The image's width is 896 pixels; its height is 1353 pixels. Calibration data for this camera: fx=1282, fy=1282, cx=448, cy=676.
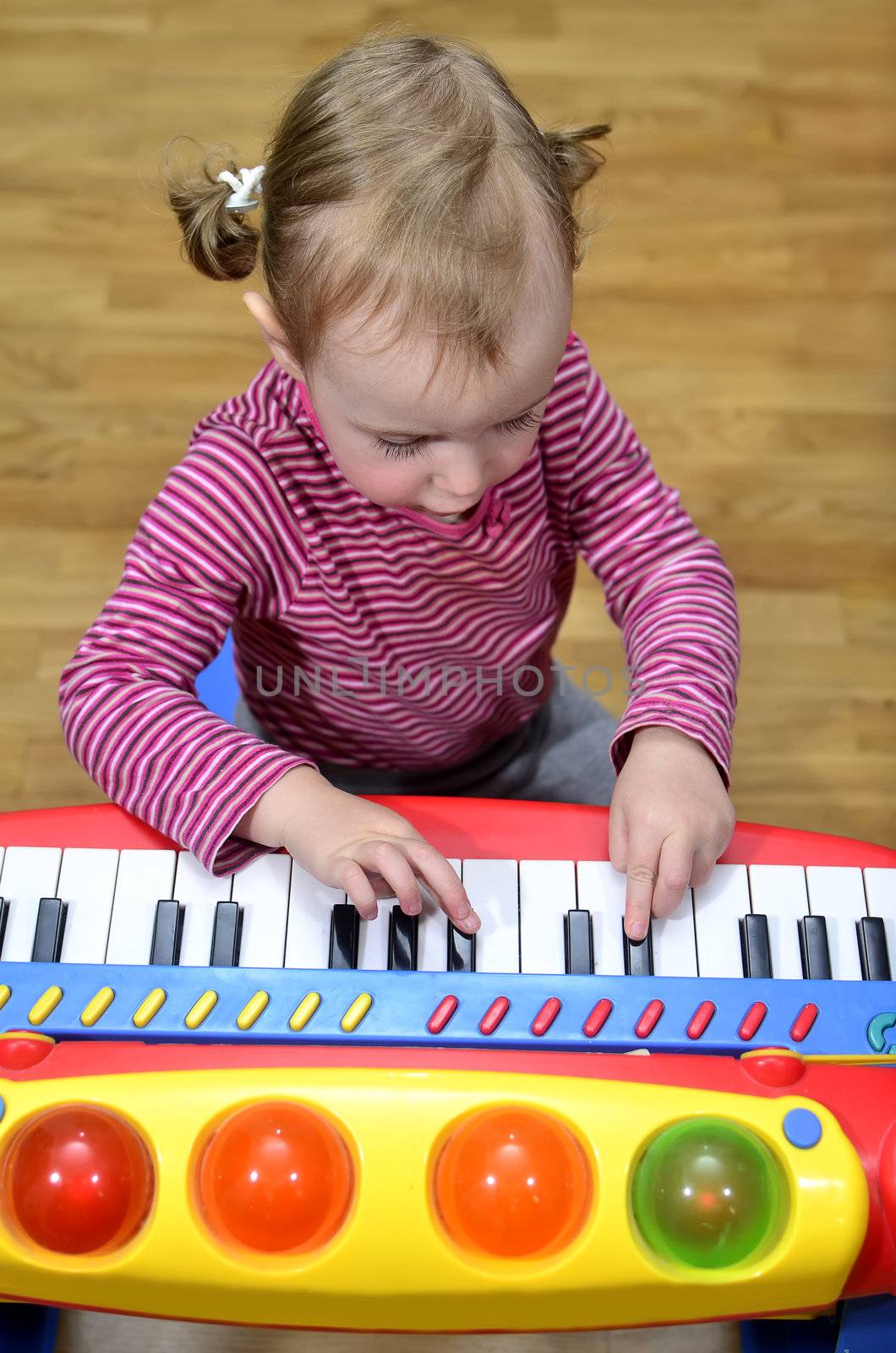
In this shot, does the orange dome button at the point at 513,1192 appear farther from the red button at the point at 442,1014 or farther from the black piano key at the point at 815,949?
the black piano key at the point at 815,949

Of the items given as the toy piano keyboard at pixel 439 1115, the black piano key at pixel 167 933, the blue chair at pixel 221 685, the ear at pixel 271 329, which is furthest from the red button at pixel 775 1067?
the blue chair at pixel 221 685

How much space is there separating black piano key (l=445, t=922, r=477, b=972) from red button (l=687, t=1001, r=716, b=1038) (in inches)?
4.8

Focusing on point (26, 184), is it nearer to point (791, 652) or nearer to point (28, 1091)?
point (791, 652)

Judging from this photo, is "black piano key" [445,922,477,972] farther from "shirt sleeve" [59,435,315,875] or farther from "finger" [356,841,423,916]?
"shirt sleeve" [59,435,315,875]

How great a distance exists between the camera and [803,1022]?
694 mm

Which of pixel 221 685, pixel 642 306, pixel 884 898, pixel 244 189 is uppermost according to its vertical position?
pixel 244 189

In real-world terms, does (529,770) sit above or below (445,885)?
below

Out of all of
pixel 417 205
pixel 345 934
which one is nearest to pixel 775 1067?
pixel 345 934

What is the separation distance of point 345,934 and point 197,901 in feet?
0.30

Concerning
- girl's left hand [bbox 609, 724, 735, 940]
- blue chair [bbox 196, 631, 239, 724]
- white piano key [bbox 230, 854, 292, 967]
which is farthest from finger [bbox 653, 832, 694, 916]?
blue chair [bbox 196, 631, 239, 724]

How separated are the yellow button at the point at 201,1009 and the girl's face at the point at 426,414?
306 millimetres

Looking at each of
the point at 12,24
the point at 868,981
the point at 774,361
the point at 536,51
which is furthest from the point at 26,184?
the point at 868,981

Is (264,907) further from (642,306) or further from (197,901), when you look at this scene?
(642,306)

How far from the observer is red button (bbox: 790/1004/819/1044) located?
69 cm
